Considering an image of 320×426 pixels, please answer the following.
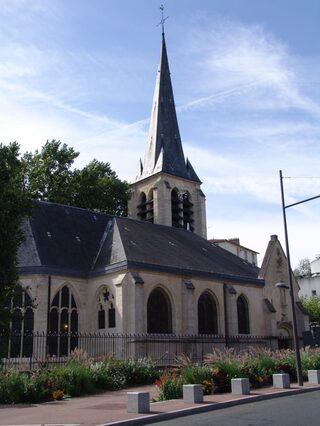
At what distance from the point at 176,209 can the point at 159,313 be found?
1303 centimetres

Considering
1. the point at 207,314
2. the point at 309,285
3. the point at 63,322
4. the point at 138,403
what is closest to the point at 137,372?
the point at 63,322

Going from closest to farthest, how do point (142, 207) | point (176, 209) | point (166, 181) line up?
point (166, 181) < point (176, 209) < point (142, 207)

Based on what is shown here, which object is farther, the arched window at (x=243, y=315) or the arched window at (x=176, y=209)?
the arched window at (x=176, y=209)

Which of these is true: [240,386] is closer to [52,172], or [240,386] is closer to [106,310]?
[106,310]

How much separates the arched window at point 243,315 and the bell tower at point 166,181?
8.51 m

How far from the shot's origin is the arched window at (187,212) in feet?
130

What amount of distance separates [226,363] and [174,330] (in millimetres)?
10467

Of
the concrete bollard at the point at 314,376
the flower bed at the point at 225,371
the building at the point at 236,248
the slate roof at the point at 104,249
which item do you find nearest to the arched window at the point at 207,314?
the slate roof at the point at 104,249

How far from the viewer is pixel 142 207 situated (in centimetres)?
4016

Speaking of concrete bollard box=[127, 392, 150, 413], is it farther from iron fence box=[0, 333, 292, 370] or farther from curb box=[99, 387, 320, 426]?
iron fence box=[0, 333, 292, 370]

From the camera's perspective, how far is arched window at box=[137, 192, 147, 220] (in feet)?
129

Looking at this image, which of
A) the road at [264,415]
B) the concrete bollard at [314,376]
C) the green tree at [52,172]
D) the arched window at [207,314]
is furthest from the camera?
the green tree at [52,172]

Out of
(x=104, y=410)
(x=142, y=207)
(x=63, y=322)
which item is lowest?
(x=104, y=410)

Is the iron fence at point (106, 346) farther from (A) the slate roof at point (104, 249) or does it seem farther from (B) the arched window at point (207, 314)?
(A) the slate roof at point (104, 249)
